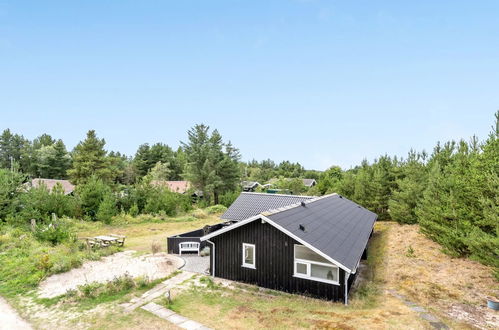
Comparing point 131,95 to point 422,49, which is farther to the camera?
point 131,95

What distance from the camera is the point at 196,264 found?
12.9 metres

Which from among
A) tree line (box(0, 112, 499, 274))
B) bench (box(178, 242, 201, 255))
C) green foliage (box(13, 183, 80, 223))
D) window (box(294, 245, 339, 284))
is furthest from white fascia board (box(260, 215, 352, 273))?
green foliage (box(13, 183, 80, 223))

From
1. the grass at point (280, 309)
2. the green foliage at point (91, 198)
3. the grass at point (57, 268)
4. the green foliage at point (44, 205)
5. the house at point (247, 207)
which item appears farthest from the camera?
the green foliage at point (91, 198)

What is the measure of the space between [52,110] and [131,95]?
349 inches

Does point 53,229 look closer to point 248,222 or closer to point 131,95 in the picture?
point 248,222

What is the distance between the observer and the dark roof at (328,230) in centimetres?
887

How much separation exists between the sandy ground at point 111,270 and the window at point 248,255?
144 inches

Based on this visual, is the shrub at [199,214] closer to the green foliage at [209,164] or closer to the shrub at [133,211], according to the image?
the shrub at [133,211]

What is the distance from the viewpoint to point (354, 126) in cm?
2677

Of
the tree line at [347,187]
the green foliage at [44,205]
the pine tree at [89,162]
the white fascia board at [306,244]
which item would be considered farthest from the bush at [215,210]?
the white fascia board at [306,244]

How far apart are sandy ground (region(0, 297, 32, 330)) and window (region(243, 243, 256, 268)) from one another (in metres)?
6.61

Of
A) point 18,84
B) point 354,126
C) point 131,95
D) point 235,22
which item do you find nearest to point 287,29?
point 235,22

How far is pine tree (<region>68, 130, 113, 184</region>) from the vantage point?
123 ft

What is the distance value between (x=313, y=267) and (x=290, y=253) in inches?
34.4
